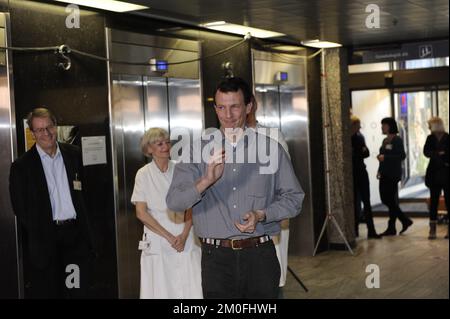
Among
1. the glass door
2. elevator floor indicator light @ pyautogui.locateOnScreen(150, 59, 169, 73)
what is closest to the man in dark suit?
elevator floor indicator light @ pyautogui.locateOnScreen(150, 59, 169, 73)

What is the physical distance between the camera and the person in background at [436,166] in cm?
1073

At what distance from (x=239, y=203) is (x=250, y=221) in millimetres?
235

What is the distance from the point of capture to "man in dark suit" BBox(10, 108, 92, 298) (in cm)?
541

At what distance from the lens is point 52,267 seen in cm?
558

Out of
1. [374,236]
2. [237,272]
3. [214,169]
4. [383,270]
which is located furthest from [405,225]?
[214,169]

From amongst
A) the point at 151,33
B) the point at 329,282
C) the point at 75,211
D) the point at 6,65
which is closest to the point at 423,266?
the point at 329,282

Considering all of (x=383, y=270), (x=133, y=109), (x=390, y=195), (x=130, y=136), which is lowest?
(x=383, y=270)

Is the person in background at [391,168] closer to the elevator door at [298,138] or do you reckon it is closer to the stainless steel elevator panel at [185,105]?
the elevator door at [298,138]

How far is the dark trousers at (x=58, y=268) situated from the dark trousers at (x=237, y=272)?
193cm

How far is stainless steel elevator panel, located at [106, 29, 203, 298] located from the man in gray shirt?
10.4 feet

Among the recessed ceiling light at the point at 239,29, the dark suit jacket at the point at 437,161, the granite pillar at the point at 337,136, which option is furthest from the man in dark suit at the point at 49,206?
the dark suit jacket at the point at 437,161

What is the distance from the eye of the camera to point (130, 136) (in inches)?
286

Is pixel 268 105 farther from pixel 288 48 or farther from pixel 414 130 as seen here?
pixel 414 130

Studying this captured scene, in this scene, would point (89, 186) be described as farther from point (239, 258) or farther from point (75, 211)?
point (239, 258)
